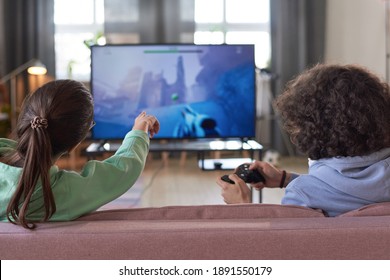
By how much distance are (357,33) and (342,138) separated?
5099 millimetres

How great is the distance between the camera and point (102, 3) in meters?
6.99

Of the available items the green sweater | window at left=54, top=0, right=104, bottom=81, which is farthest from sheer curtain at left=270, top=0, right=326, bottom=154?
the green sweater

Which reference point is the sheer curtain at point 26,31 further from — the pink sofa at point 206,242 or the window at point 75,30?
the pink sofa at point 206,242

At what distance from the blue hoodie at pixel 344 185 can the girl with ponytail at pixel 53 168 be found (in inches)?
13.3

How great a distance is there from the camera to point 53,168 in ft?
3.73

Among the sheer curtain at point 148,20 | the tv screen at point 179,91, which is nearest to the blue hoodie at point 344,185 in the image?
the tv screen at point 179,91

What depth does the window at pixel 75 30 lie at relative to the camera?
276 inches

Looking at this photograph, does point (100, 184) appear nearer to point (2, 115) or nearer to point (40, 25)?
point (2, 115)

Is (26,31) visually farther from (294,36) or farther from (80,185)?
(80,185)

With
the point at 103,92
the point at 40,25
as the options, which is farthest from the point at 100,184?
the point at 40,25

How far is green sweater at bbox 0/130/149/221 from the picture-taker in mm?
1106

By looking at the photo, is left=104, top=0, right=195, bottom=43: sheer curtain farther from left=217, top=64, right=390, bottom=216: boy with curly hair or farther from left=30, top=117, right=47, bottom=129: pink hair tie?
left=30, top=117, right=47, bottom=129: pink hair tie
